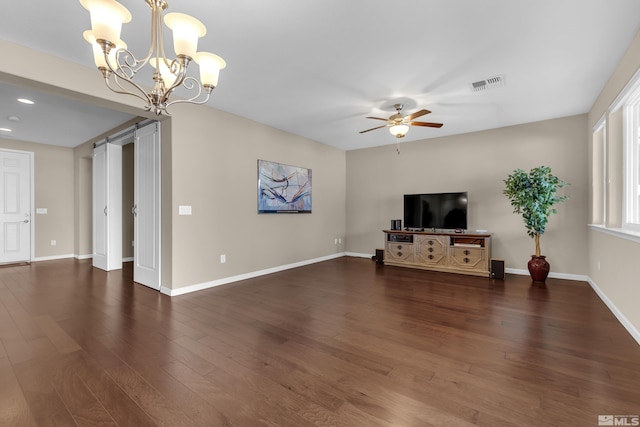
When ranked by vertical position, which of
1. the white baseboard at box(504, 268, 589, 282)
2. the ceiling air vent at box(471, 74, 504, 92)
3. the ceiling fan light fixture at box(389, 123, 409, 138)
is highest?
the ceiling air vent at box(471, 74, 504, 92)

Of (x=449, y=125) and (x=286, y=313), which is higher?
(x=449, y=125)

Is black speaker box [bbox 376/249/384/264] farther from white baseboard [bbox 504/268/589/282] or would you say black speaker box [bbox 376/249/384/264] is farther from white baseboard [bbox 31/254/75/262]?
white baseboard [bbox 31/254/75/262]

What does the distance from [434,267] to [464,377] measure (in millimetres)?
3518

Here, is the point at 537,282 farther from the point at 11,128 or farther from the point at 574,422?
the point at 11,128

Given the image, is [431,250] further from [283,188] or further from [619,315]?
[283,188]

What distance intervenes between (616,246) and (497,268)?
1.73 metres

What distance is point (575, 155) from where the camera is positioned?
4457mm

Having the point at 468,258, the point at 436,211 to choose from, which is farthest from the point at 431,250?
the point at 436,211

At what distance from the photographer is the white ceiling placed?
211cm

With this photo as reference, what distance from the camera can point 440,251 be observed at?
5121 mm

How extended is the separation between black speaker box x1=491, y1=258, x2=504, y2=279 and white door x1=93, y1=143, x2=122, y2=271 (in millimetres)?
6591

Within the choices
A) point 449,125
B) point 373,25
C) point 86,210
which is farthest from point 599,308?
point 86,210

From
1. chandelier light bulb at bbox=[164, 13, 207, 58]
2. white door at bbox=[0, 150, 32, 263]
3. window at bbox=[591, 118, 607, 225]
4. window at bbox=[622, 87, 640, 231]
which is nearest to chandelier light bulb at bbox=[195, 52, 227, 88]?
chandelier light bulb at bbox=[164, 13, 207, 58]

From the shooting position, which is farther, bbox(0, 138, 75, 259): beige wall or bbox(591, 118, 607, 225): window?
bbox(0, 138, 75, 259): beige wall
